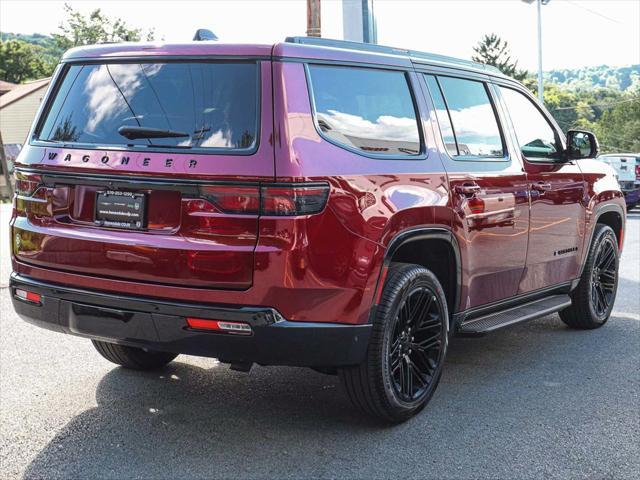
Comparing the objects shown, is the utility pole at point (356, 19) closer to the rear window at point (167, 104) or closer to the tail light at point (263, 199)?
the rear window at point (167, 104)

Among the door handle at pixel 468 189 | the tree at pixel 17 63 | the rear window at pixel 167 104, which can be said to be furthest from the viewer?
the tree at pixel 17 63

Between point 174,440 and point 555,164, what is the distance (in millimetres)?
3408

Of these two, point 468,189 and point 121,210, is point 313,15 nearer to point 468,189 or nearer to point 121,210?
point 468,189

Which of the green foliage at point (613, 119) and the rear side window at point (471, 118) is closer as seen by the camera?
the rear side window at point (471, 118)

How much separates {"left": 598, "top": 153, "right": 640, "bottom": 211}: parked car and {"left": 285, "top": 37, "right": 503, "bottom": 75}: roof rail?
18794mm

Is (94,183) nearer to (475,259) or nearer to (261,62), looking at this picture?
(261,62)

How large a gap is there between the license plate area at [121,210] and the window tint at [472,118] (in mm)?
1992

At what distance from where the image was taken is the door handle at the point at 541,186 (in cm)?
549

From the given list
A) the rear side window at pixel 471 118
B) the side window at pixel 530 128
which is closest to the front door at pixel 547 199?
the side window at pixel 530 128

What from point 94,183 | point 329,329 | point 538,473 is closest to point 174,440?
point 329,329

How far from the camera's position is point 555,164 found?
5879mm

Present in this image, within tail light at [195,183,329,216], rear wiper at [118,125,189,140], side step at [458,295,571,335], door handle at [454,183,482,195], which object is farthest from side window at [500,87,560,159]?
rear wiper at [118,125,189,140]

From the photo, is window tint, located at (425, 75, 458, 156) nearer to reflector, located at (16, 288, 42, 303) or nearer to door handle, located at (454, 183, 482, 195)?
door handle, located at (454, 183, 482, 195)

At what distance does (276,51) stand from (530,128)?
2.69 metres
